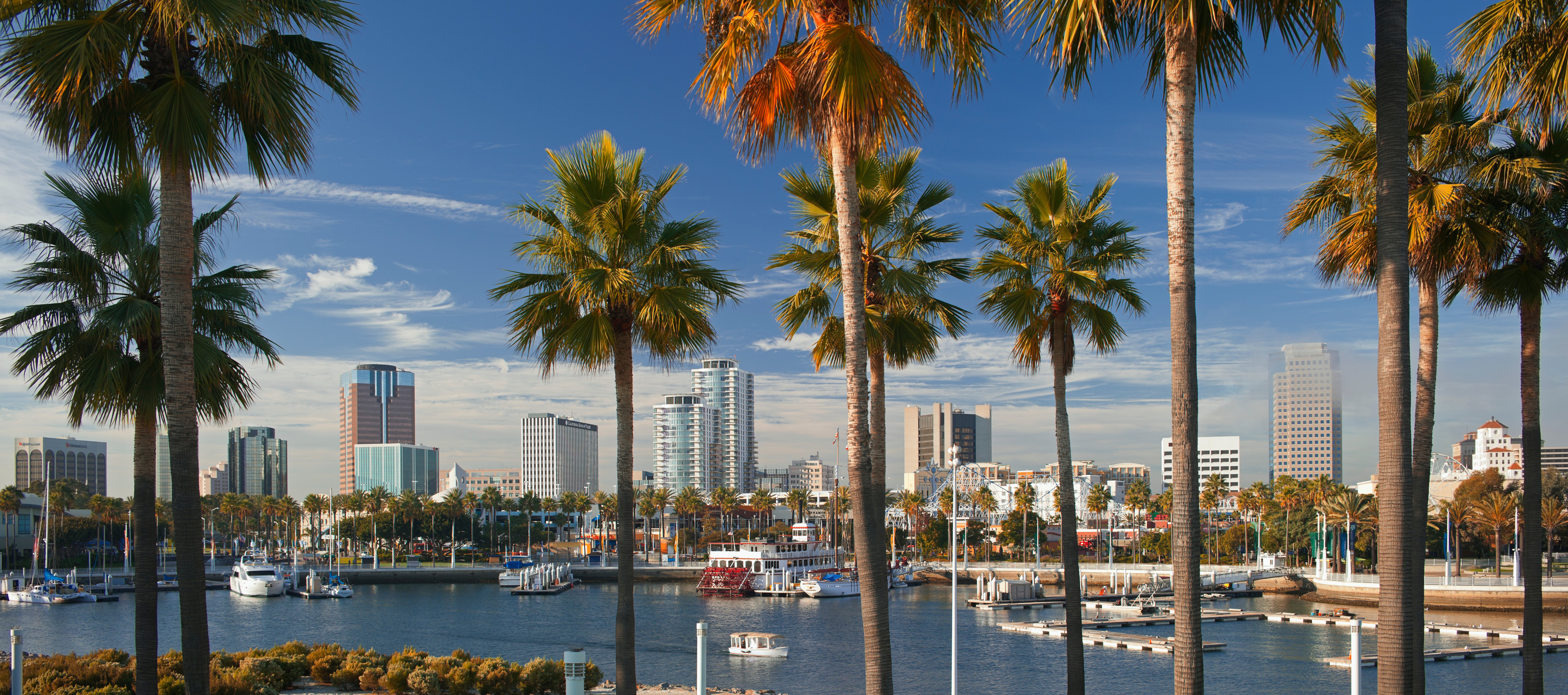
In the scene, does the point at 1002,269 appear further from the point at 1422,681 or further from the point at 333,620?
the point at 333,620

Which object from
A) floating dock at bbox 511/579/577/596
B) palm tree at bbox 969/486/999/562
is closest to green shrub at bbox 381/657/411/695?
floating dock at bbox 511/579/577/596

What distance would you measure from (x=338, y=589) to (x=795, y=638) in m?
56.7

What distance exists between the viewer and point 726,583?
99.5m

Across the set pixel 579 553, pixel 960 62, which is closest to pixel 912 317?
pixel 960 62

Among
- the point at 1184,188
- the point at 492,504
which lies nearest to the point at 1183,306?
the point at 1184,188

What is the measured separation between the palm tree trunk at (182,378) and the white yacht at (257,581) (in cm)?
9847

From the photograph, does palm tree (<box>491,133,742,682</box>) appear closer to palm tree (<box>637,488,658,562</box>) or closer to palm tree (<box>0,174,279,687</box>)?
palm tree (<box>0,174,279,687</box>)

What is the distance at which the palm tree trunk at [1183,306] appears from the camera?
8602mm

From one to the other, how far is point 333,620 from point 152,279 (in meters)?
68.0

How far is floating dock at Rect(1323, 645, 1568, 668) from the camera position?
45281 mm

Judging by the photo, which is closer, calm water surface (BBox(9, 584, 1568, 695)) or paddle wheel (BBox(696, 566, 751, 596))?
calm water surface (BBox(9, 584, 1568, 695))

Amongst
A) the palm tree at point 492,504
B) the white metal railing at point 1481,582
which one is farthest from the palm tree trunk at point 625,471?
the palm tree at point 492,504

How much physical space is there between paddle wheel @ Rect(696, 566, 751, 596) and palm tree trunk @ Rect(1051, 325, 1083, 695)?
82.9m

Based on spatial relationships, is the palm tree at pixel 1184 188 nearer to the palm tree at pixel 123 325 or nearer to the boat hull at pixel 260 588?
the palm tree at pixel 123 325
